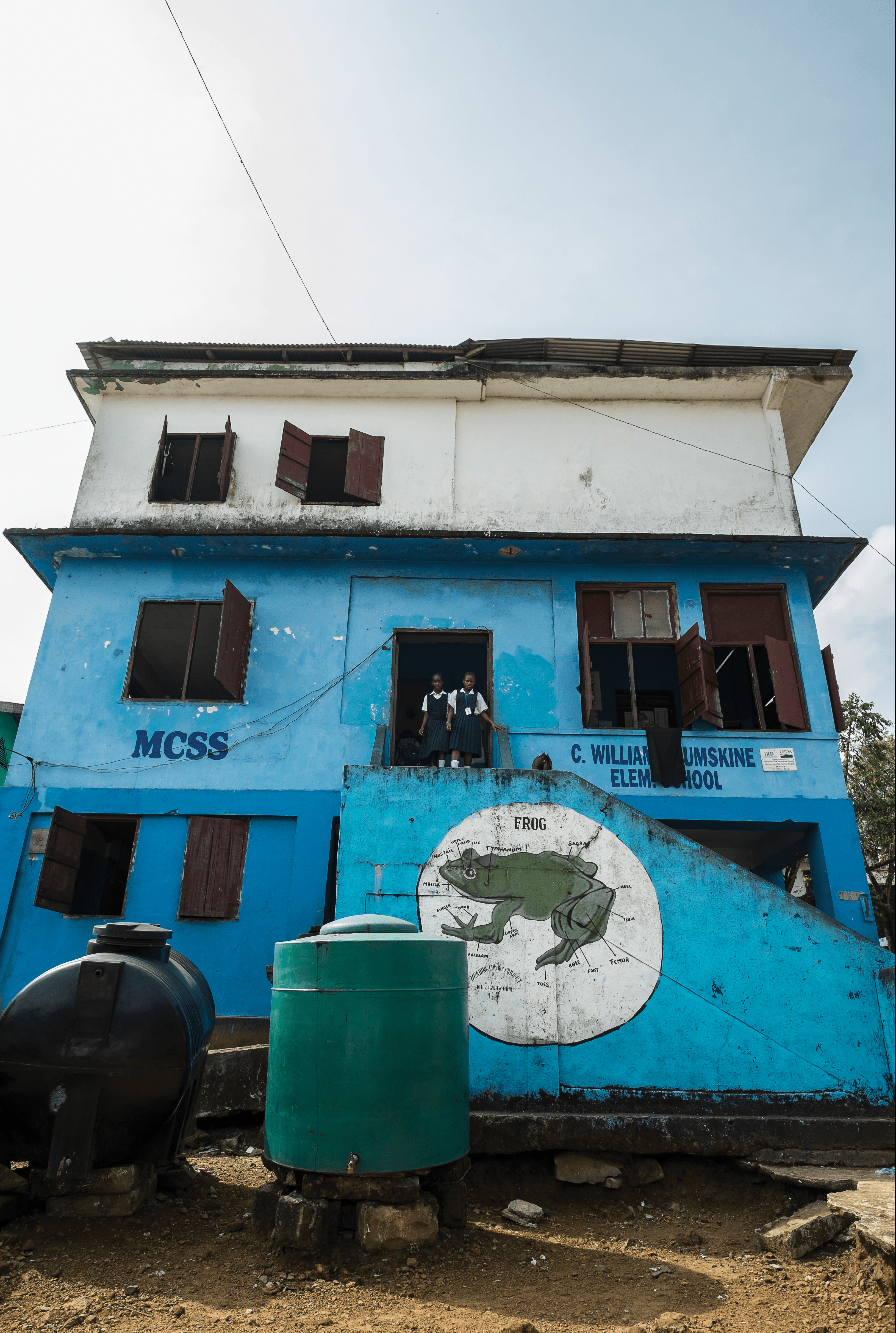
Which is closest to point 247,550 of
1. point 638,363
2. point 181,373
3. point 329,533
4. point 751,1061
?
point 329,533

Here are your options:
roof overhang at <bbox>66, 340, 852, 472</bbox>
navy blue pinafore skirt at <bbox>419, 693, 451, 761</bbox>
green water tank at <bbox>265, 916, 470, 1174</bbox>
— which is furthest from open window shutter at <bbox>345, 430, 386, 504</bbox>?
green water tank at <bbox>265, 916, 470, 1174</bbox>

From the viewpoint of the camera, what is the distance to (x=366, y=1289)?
153 inches

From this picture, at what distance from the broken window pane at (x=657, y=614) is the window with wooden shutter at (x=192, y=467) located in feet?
19.9

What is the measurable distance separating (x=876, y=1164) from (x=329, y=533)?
28.4 feet

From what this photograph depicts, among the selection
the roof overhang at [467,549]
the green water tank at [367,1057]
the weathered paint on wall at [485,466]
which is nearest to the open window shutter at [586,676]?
the roof overhang at [467,549]

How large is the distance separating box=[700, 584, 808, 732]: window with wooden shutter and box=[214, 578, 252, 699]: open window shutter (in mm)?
6036

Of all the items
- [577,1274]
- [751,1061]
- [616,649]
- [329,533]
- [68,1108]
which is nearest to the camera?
[577,1274]

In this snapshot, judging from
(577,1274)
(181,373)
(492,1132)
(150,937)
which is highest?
(181,373)

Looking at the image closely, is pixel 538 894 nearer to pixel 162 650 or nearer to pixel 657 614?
pixel 657 614

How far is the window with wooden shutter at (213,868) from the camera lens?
9094 mm

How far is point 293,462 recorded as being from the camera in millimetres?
11156

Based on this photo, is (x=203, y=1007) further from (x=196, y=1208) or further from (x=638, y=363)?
(x=638, y=363)

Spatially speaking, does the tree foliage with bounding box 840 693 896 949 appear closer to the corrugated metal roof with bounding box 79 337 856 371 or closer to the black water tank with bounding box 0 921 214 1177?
the corrugated metal roof with bounding box 79 337 856 371

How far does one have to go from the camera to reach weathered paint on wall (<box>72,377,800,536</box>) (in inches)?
436
